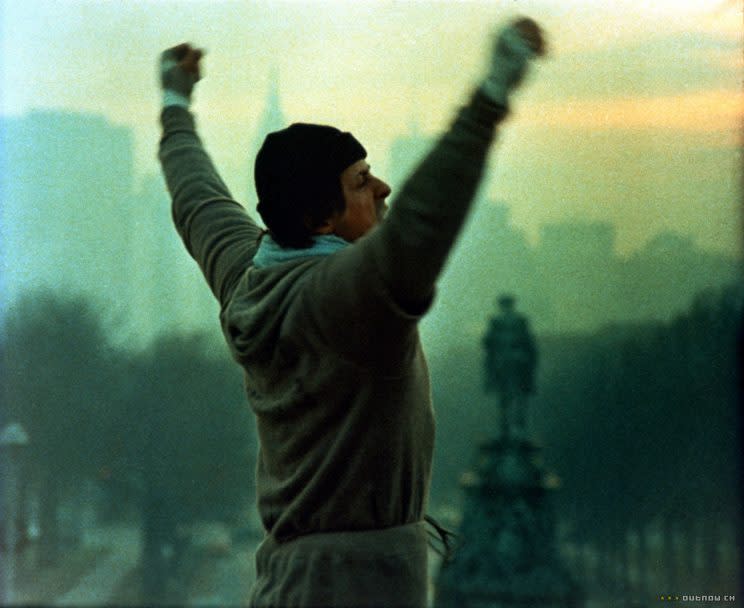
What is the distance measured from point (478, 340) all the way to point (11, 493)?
1341 mm

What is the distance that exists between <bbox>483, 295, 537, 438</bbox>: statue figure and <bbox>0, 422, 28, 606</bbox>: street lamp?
1.26 metres

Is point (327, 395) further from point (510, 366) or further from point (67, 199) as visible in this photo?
point (67, 199)

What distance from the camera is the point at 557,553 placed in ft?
13.2

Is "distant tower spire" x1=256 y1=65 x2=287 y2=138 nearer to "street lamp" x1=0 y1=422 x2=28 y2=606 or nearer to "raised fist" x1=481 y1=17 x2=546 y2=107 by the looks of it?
"street lamp" x1=0 y1=422 x2=28 y2=606

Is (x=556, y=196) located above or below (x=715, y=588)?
above

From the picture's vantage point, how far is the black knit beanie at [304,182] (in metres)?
1.02

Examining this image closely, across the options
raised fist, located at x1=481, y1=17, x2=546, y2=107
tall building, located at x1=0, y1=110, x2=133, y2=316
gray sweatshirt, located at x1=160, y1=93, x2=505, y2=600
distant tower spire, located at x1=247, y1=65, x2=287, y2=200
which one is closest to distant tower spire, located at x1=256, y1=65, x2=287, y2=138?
distant tower spire, located at x1=247, y1=65, x2=287, y2=200

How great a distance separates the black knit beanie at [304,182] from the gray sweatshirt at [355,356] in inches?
1.1

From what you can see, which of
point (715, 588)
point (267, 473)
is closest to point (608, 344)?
point (715, 588)

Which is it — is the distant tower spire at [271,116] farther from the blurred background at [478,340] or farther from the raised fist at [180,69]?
the raised fist at [180,69]

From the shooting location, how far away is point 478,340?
3971 mm

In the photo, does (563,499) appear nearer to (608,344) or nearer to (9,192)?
(608,344)

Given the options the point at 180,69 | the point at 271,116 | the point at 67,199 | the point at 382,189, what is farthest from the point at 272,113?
the point at 382,189

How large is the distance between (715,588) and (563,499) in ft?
1.42
